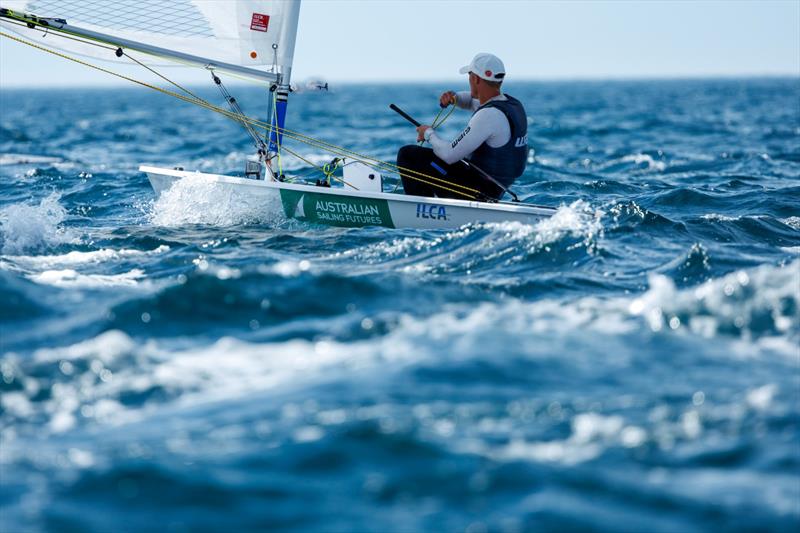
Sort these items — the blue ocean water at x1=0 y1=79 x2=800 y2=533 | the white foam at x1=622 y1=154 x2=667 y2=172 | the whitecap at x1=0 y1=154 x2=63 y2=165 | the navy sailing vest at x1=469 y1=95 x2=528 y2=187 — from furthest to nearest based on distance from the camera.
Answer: the whitecap at x1=0 y1=154 x2=63 y2=165, the white foam at x1=622 y1=154 x2=667 y2=172, the navy sailing vest at x1=469 y1=95 x2=528 y2=187, the blue ocean water at x1=0 y1=79 x2=800 y2=533

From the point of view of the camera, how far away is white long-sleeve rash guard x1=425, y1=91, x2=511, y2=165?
8078 mm

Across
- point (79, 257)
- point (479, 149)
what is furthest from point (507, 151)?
point (79, 257)

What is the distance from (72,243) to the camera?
794 centimetres

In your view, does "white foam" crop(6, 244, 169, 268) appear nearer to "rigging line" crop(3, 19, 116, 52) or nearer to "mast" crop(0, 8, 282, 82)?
"mast" crop(0, 8, 282, 82)

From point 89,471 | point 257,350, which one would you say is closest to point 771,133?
point 257,350

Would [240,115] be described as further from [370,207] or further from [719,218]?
[719,218]

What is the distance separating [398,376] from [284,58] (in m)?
4.95

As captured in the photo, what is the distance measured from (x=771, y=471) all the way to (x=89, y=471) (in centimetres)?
256

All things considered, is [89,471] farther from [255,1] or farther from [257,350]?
[255,1]

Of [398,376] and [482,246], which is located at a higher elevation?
[482,246]

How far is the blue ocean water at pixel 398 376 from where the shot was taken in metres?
3.40

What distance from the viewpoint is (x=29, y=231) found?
7.96 metres

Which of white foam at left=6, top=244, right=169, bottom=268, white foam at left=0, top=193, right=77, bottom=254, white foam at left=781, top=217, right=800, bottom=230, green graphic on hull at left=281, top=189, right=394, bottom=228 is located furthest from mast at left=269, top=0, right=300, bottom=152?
white foam at left=781, top=217, right=800, bottom=230

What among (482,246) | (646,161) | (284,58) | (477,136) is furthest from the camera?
(646,161)
